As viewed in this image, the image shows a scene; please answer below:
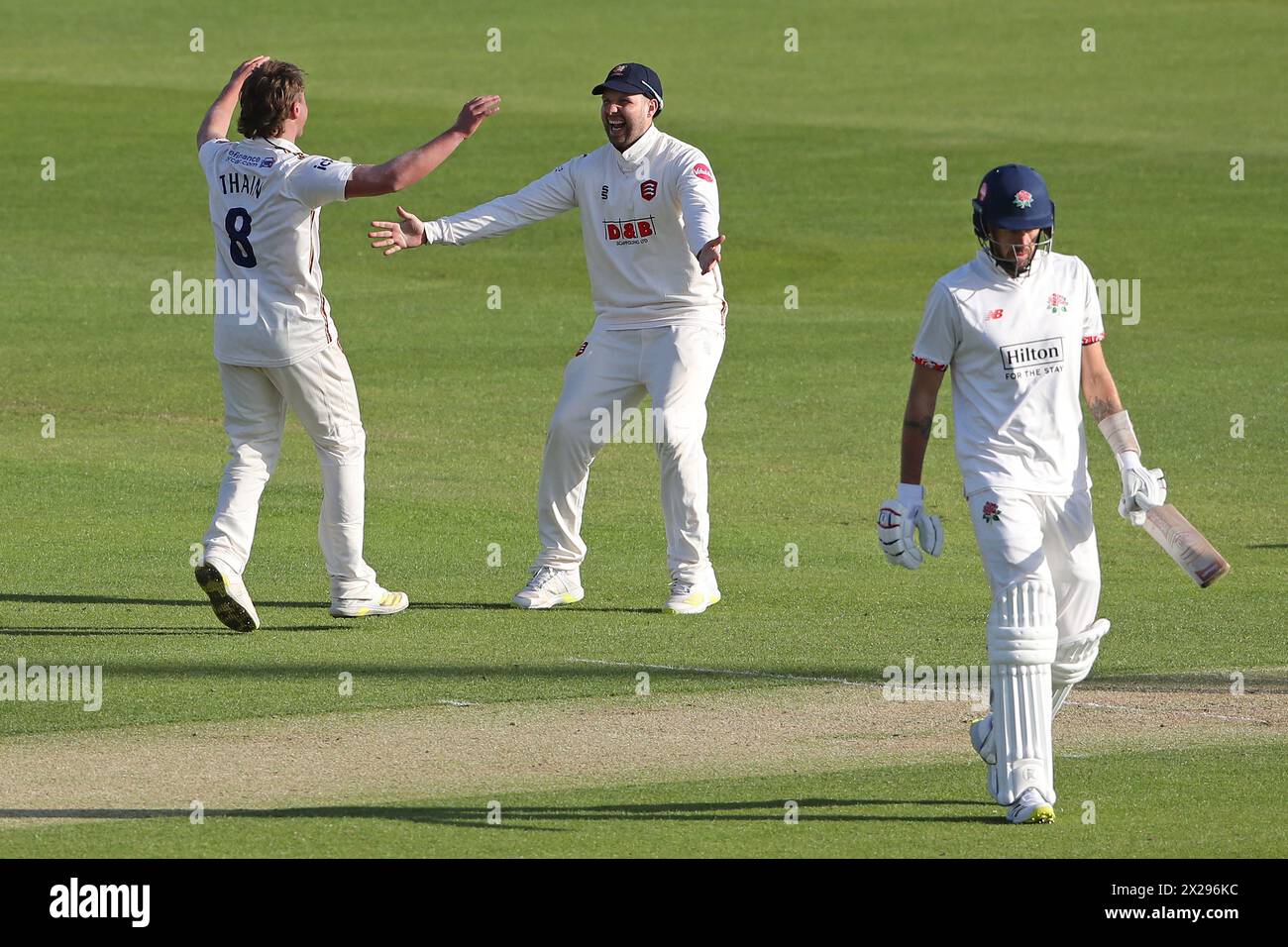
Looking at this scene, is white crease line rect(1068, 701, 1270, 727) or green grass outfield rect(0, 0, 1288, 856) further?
white crease line rect(1068, 701, 1270, 727)

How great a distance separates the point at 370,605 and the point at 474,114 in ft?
8.56

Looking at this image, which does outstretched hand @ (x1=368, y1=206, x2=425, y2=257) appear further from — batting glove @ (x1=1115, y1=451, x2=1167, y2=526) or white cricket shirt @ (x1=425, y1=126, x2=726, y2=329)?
batting glove @ (x1=1115, y1=451, x2=1167, y2=526)

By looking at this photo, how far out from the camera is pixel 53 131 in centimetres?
3503

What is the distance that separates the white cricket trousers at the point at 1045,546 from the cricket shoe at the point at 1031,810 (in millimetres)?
635

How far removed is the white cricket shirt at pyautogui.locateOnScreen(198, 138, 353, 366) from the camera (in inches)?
419

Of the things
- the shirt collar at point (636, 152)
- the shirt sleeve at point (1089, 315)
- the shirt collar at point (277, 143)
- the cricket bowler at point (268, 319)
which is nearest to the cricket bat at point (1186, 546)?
the shirt sleeve at point (1089, 315)

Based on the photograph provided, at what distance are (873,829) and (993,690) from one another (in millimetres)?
636

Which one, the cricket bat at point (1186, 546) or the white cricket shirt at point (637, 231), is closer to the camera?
the cricket bat at point (1186, 546)

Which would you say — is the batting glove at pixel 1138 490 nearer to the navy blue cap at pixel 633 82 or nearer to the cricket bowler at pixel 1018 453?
the cricket bowler at pixel 1018 453

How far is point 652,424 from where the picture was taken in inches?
461

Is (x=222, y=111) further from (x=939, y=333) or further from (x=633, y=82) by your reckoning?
(x=939, y=333)

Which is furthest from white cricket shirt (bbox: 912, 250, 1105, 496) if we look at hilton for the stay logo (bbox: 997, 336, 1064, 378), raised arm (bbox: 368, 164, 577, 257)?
raised arm (bbox: 368, 164, 577, 257)

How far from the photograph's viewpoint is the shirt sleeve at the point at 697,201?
11.1 m

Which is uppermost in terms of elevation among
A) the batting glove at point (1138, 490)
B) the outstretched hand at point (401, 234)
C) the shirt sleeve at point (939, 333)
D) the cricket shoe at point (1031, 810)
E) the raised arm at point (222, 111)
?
the raised arm at point (222, 111)
